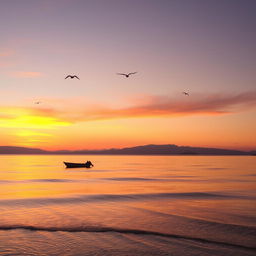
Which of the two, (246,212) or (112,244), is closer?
(112,244)

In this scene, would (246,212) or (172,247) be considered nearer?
(172,247)

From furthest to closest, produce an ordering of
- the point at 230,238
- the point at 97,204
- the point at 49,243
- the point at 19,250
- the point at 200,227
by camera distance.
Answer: the point at 97,204
the point at 200,227
the point at 230,238
the point at 49,243
the point at 19,250

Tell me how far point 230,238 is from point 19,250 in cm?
1172

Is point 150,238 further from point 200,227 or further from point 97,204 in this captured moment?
point 97,204

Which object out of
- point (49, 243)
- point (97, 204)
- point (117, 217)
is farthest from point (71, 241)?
point (97, 204)

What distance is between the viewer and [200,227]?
20375 mm

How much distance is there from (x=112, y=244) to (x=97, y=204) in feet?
48.5

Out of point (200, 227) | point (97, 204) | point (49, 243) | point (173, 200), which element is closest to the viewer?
point (49, 243)

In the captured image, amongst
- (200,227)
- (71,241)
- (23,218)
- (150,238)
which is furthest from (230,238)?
(23,218)

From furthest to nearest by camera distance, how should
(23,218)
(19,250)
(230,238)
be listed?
(23,218), (230,238), (19,250)

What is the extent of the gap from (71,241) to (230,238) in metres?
9.21

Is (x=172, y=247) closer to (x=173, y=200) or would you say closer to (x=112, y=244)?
(x=112, y=244)

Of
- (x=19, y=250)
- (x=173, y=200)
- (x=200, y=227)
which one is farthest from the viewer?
(x=173, y=200)

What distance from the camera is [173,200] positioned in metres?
34.2
